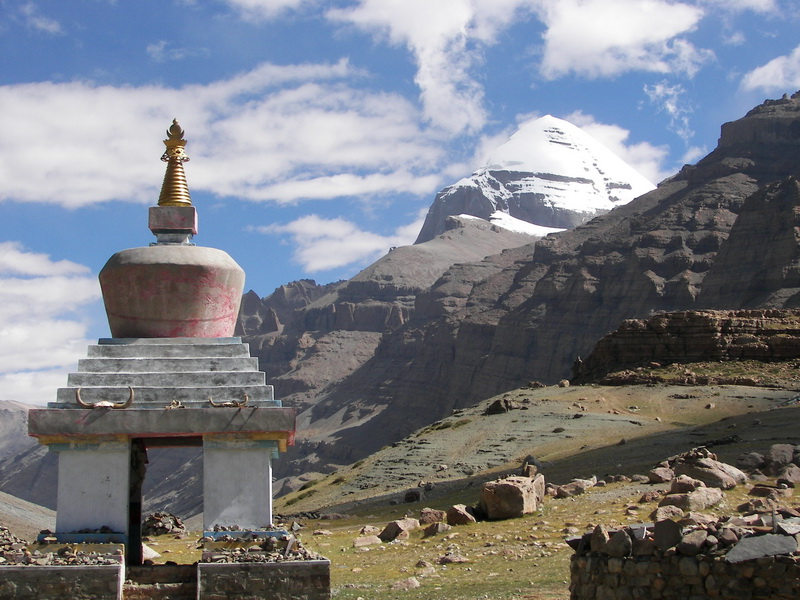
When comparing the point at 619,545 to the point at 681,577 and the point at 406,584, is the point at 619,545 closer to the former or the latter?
the point at 681,577

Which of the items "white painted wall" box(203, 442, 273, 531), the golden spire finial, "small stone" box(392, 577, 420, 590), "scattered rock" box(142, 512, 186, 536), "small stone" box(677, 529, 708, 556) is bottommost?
"scattered rock" box(142, 512, 186, 536)

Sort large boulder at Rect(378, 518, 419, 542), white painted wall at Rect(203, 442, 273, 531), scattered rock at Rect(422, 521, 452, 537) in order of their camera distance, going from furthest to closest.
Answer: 1. large boulder at Rect(378, 518, 419, 542)
2. scattered rock at Rect(422, 521, 452, 537)
3. white painted wall at Rect(203, 442, 273, 531)

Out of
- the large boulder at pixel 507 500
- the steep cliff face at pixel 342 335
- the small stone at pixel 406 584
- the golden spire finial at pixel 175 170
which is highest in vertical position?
the steep cliff face at pixel 342 335

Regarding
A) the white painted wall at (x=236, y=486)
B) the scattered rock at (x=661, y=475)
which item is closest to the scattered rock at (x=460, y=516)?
the scattered rock at (x=661, y=475)

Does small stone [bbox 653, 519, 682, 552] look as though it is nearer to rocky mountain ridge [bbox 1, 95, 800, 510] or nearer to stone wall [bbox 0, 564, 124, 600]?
stone wall [bbox 0, 564, 124, 600]

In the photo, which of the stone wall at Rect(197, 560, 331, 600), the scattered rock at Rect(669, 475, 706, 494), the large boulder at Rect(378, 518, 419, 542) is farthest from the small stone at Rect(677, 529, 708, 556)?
the large boulder at Rect(378, 518, 419, 542)

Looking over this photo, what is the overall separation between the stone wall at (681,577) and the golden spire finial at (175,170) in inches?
294

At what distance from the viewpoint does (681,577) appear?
12031 millimetres

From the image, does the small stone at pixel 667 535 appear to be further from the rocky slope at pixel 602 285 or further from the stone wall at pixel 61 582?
the rocky slope at pixel 602 285

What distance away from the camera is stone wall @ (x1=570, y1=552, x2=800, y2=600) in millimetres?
11195

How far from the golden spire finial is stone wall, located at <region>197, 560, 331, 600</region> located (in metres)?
5.58

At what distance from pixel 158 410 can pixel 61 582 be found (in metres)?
2.34

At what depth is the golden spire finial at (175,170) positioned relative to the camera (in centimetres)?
1606

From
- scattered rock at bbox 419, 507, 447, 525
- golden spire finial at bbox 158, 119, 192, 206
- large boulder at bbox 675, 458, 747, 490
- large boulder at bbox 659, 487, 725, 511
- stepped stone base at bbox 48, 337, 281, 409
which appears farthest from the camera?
scattered rock at bbox 419, 507, 447, 525
